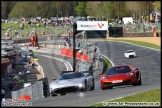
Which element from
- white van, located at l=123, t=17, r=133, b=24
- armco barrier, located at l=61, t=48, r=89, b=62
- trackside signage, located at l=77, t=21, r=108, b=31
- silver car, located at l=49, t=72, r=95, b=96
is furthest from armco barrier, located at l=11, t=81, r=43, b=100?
white van, located at l=123, t=17, r=133, b=24

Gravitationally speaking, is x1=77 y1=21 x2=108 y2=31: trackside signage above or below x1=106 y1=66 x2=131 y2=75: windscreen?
above

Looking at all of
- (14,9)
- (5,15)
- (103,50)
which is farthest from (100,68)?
(5,15)

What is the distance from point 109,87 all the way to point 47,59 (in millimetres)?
30643

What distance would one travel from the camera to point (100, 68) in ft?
117

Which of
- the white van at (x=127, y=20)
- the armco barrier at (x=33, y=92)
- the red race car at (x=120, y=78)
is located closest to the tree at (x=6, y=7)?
the white van at (x=127, y=20)

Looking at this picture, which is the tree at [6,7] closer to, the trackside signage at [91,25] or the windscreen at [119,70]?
the trackside signage at [91,25]

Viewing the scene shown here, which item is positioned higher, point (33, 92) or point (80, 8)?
point (80, 8)

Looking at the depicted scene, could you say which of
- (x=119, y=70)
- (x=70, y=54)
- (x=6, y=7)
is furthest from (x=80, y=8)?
(x=119, y=70)

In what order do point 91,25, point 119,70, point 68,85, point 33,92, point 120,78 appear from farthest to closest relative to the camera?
point 91,25 → point 33,92 → point 119,70 → point 120,78 → point 68,85

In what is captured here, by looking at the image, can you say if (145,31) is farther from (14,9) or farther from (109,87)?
(109,87)

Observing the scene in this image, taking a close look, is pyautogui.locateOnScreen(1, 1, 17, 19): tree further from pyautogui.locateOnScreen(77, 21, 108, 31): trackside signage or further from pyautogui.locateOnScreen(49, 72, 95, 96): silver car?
pyautogui.locateOnScreen(49, 72, 95, 96): silver car

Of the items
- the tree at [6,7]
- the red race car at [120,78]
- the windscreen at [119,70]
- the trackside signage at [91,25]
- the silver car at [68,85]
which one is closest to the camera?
the silver car at [68,85]

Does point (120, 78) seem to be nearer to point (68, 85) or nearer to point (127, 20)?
point (68, 85)

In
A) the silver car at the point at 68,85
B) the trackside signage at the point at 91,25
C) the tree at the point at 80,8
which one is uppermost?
the tree at the point at 80,8
